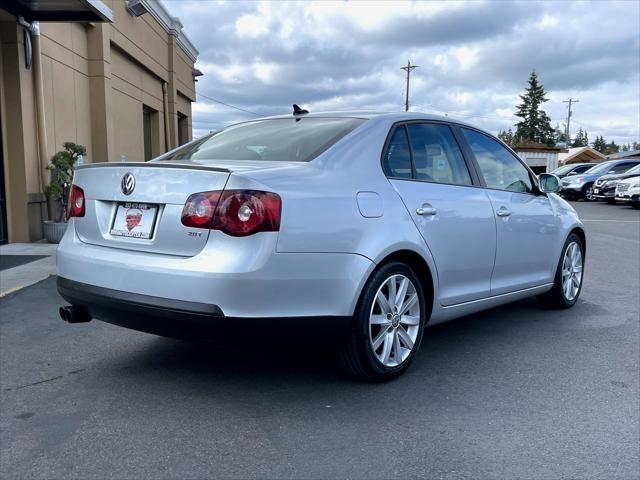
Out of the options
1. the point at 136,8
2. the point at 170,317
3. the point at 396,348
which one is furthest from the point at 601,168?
the point at 170,317

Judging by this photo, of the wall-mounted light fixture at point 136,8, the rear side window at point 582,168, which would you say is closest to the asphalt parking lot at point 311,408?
the wall-mounted light fixture at point 136,8

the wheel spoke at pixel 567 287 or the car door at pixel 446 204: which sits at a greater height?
the car door at pixel 446 204

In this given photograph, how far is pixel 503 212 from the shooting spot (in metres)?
4.91

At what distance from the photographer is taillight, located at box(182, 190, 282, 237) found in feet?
10.5

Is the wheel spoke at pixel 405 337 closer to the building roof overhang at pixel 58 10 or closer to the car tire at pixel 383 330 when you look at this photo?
the car tire at pixel 383 330

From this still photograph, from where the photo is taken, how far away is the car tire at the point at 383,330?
12.0ft

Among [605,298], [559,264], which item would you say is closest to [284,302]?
[559,264]

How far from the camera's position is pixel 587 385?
4.00 metres

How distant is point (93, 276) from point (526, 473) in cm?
250

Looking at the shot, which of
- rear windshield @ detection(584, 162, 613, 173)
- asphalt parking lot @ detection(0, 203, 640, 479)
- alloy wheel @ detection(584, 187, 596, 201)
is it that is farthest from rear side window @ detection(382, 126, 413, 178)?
rear windshield @ detection(584, 162, 613, 173)

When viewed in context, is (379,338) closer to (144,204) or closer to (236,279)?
(236,279)

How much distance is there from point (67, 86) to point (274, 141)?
31.3 feet

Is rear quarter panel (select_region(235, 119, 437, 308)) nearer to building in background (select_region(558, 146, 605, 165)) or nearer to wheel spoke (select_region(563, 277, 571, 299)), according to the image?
wheel spoke (select_region(563, 277, 571, 299))

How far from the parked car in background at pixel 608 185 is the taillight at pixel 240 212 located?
20979 mm
